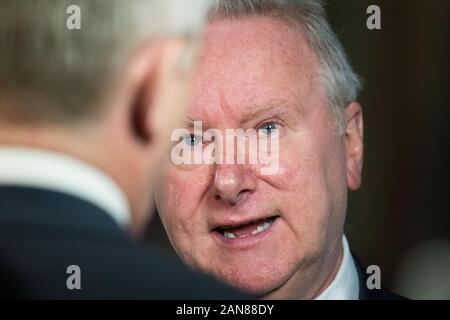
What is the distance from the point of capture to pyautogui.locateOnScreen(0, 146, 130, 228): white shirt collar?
918 millimetres

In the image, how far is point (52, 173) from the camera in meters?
0.92

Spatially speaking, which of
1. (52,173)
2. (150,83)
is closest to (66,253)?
(52,173)

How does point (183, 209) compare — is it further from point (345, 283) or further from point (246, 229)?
point (345, 283)

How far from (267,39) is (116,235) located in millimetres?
915

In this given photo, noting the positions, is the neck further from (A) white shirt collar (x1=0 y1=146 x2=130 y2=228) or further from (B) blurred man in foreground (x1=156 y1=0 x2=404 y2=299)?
(A) white shirt collar (x1=0 y1=146 x2=130 y2=228)

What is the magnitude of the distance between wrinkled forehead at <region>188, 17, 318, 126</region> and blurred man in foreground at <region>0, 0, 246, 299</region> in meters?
0.75

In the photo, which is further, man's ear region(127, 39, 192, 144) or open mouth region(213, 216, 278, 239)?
open mouth region(213, 216, 278, 239)

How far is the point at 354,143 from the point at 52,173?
100cm

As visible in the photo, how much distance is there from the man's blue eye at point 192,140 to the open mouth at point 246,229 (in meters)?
0.16

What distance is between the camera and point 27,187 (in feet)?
3.02

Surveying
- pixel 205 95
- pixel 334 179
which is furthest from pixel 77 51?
pixel 334 179

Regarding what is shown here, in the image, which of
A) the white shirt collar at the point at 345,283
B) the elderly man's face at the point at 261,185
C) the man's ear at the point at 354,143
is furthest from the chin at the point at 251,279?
the man's ear at the point at 354,143

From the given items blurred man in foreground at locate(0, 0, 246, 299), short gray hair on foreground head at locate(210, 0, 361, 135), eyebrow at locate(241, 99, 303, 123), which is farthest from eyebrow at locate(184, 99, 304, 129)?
blurred man in foreground at locate(0, 0, 246, 299)
